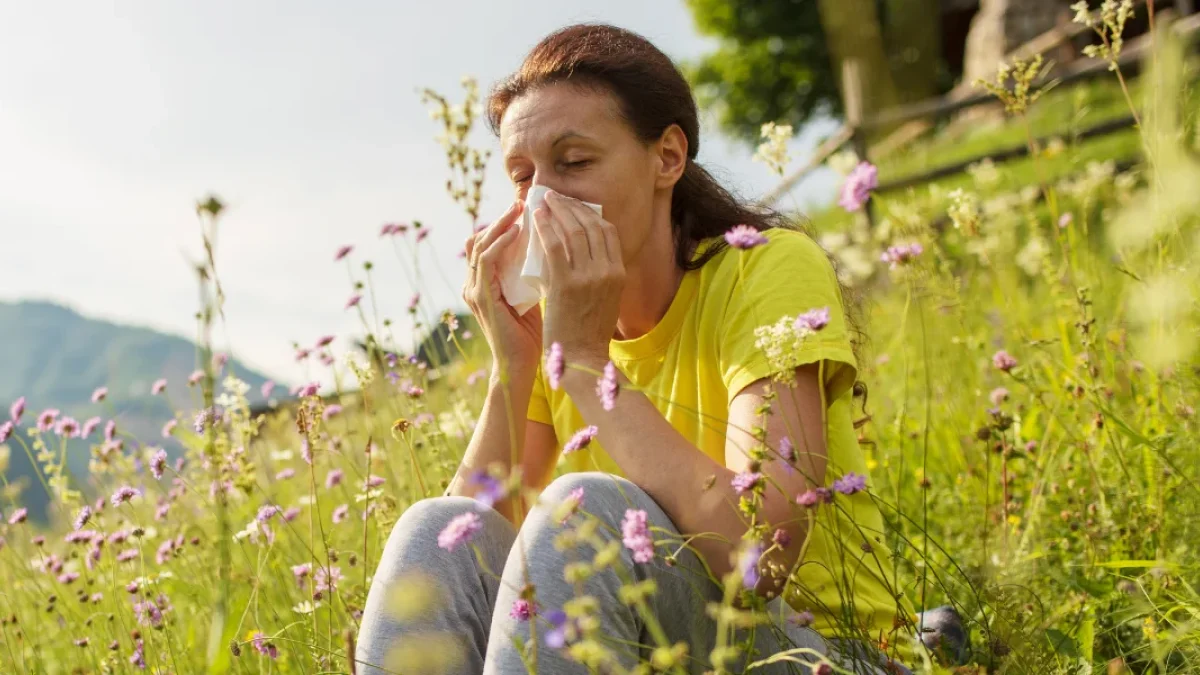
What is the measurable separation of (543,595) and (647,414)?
0.32m

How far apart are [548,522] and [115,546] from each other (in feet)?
5.32

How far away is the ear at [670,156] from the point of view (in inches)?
77.1

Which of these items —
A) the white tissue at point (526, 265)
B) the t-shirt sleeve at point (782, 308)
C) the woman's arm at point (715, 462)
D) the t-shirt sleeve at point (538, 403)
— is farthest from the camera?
the t-shirt sleeve at point (538, 403)

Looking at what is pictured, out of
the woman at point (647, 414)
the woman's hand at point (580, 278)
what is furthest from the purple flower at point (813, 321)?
the woman's hand at point (580, 278)

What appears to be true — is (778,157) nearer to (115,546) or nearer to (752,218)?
(752,218)

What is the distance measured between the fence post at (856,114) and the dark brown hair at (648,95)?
4.65 meters

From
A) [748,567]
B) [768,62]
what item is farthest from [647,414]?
[768,62]

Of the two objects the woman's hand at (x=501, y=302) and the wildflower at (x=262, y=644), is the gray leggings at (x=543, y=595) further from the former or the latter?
the woman's hand at (x=501, y=302)

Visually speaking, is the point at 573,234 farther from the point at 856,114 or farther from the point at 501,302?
the point at 856,114

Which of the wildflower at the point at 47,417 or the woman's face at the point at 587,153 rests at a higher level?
the woman's face at the point at 587,153

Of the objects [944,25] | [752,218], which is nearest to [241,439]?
[752,218]

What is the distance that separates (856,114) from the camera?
26.4 feet

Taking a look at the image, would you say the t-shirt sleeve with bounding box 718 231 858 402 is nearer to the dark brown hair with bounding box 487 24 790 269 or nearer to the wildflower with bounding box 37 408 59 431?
the dark brown hair with bounding box 487 24 790 269

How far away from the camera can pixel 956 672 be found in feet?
4.77
